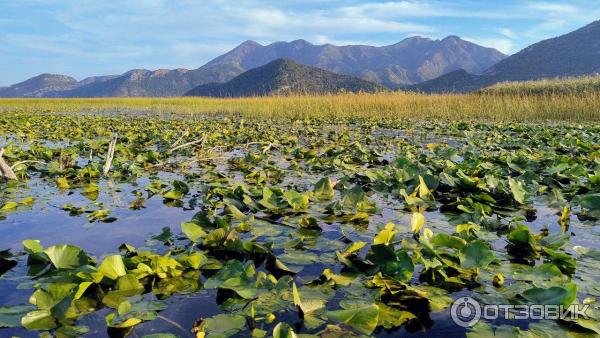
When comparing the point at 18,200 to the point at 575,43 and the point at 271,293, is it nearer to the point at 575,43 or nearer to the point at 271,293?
the point at 271,293

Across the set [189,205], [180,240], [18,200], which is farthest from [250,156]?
[180,240]

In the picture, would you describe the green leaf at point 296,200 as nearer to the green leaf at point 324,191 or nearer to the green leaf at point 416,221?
the green leaf at point 324,191

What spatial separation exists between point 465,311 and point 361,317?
0.51m

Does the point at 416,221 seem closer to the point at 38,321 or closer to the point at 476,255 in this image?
the point at 476,255

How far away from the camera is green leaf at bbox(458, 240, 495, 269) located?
79.4 inches

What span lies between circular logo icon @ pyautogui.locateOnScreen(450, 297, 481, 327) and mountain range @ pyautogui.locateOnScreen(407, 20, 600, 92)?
4274 inches

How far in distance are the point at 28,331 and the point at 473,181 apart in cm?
331

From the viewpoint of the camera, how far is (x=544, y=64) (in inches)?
4734

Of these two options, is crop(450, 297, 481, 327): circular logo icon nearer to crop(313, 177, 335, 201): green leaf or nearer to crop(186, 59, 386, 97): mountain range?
crop(313, 177, 335, 201): green leaf

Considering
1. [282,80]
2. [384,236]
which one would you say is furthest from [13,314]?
[282,80]

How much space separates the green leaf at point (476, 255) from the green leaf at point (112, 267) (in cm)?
159

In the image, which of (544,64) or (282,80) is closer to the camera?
(282,80)

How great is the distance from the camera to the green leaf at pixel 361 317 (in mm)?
1534

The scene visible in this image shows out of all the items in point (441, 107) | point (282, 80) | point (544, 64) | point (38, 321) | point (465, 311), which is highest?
point (544, 64)
